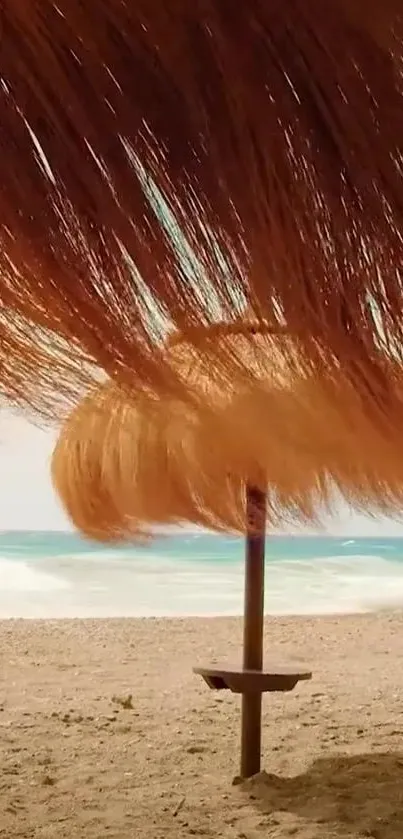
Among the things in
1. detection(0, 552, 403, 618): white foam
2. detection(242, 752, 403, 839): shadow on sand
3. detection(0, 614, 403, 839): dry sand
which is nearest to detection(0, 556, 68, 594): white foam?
detection(0, 552, 403, 618): white foam

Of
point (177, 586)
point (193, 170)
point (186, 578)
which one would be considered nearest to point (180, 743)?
point (193, 170)

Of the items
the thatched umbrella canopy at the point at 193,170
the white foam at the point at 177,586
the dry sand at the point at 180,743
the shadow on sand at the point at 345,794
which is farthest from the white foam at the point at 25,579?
the thatched umbrella canopy at the point at 193,170

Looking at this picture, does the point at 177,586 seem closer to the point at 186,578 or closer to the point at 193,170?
the point at 186,578

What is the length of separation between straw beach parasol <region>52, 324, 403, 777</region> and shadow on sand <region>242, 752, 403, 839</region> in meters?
0.11

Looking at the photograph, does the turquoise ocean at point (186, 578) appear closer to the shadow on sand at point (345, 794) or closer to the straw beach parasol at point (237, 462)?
the shadow on sand at point (345, 794)

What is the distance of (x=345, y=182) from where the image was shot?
431 millimetres

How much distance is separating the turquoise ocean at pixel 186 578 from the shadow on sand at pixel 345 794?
502cm

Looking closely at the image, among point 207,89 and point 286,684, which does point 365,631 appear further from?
point 207,89

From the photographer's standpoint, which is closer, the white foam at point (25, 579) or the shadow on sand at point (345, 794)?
the shadow on sand at point (345, 794)

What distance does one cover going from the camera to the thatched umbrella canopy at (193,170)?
0.40 metres

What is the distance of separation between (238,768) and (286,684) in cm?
28

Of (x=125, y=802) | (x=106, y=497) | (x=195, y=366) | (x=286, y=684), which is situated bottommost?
(x=125, y=802)

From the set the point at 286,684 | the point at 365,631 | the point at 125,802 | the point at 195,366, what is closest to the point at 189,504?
the point at 286,684

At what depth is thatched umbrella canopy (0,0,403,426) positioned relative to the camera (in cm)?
40
